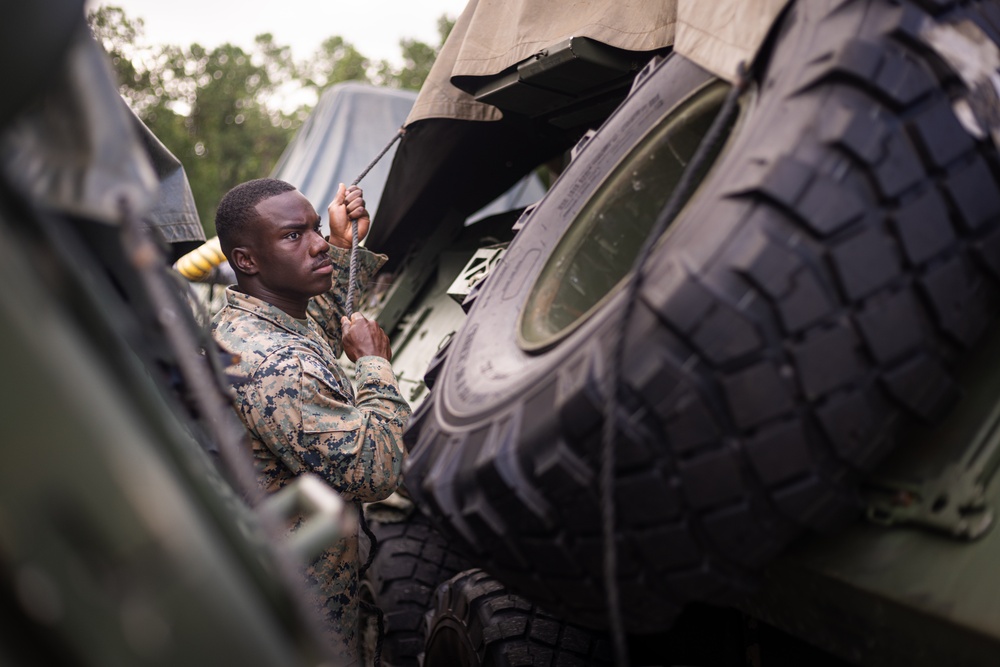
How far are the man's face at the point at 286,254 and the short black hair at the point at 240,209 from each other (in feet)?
0.09

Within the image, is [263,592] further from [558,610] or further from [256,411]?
[256,411]

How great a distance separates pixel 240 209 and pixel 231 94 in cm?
1705

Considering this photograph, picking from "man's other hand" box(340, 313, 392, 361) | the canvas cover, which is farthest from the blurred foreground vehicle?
the canvas cover

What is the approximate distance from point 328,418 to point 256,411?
0.19 m

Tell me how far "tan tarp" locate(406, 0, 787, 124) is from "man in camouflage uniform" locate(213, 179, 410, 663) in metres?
0.52

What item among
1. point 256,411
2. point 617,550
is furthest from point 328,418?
point 617,550

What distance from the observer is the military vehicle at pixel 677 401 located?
90 cm

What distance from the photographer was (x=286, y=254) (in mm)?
2877

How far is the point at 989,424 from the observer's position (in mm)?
1429

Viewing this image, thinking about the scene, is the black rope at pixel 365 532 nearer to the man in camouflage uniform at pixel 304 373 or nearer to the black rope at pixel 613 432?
the man in camouflage uniform at pixel 304 373

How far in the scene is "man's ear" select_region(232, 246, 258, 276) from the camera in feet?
9.57

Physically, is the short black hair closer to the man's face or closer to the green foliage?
the man's face

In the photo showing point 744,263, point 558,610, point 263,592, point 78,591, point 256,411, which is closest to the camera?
point 78,591

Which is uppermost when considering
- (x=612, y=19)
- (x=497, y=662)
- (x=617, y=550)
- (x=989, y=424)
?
(x=612, y=19)
